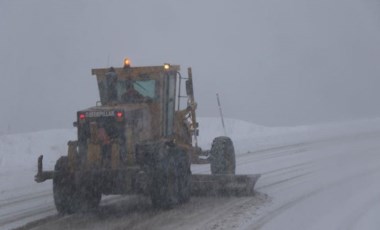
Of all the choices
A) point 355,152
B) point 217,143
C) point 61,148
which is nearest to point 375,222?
point 217,143

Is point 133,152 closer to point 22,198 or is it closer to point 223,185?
point 223,185

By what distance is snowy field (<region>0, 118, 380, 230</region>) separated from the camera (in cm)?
958

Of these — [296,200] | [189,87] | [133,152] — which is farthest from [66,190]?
[296,200]

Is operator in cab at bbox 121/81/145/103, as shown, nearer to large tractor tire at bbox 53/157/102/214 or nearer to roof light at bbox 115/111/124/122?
roof light at bbox 115/111/124/122

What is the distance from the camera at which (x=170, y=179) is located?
11125 mm

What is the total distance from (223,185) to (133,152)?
2.23 metres

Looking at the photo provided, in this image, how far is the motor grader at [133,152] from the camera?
10.5 meters

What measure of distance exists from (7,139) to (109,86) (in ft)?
35.5

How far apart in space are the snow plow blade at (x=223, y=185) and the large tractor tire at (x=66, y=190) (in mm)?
2187

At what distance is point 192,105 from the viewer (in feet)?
44.1

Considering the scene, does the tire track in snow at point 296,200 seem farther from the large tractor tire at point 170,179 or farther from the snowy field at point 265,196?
the large tractor tire at point 170,179

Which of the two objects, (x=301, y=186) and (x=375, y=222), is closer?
(x=375, y=222)

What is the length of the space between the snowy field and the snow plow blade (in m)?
0.22

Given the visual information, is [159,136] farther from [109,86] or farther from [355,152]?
[355,152]
